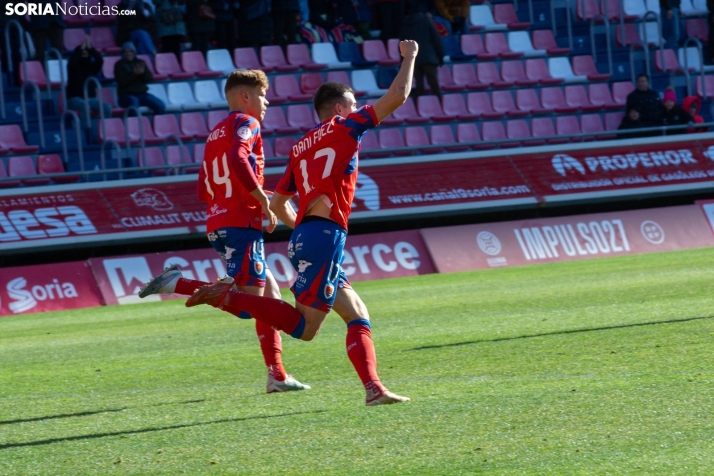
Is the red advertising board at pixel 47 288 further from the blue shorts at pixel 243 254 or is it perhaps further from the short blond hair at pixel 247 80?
the short blond hair at pixel 247 80

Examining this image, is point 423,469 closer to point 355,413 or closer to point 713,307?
point 355,413

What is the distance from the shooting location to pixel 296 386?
7160mm

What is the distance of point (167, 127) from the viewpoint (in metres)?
20.3

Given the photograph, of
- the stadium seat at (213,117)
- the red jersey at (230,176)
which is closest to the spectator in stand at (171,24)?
the stadium seat at (213,117)

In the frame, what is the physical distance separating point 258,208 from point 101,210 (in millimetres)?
9513

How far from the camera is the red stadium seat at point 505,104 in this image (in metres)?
22.7

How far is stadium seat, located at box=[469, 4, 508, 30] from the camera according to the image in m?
24.4

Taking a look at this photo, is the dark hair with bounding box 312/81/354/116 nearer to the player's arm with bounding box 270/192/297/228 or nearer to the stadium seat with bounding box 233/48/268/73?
the player's arm with bounding box 270/192/297/228

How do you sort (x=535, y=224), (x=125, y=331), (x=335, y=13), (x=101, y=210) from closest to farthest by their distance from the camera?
(x=125, y=331), (x=101, y=210), (x=535, y=224), (x=335, y=13)

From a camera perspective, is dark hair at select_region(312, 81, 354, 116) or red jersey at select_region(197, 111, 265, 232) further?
red jersey at select_region(197, 111, 265, 232)

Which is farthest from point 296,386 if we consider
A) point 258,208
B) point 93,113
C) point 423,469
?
point 93,113

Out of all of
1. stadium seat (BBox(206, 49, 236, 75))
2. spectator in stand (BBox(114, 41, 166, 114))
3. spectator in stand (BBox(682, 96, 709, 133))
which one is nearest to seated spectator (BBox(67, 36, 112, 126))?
spectator in stand (BBox(114, 41, 166, 114))

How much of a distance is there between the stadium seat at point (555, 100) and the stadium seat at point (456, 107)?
1.67m

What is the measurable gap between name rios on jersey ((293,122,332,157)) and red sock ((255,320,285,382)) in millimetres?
1308
